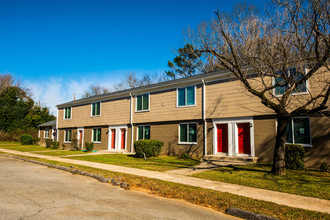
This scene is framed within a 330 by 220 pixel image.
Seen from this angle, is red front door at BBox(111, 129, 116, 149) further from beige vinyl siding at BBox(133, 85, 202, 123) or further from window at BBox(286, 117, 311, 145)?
window at BBox(286, 117, 311, 145)

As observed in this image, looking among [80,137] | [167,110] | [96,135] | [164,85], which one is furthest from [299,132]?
[80,137]

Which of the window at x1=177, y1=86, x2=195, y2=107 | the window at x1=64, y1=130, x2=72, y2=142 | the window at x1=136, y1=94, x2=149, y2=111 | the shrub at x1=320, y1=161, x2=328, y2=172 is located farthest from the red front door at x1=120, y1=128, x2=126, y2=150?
the shrub at x1=320, y1=161, x2=328, y2=172

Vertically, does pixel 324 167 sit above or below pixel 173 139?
below

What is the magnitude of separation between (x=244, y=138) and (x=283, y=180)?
5.88 metres

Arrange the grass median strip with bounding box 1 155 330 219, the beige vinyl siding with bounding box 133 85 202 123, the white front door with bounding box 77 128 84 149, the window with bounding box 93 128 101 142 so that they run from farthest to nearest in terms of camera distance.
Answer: the white front door with bounding box 77 128 84 149 < the window with bounding box 93 128 101 142 < the beige vinyl siding with bounding box 133 85 202 123 < the grass median strip with bounding box 1 155 330 219

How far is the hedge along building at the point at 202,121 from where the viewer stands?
12.7 metres

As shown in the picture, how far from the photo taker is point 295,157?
472 inches

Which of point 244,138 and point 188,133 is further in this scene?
point 188,133

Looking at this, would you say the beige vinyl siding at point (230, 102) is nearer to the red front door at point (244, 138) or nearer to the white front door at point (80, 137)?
the red front door at point (244, 138)

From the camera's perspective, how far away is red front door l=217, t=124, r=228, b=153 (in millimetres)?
15883

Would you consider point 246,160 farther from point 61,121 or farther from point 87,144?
point 61,121

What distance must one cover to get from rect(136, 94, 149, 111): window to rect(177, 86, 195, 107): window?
353 centimetres

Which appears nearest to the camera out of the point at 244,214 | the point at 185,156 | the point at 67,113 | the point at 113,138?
the point at 244,214

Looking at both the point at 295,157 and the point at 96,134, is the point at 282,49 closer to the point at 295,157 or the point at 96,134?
the point at 295,157
